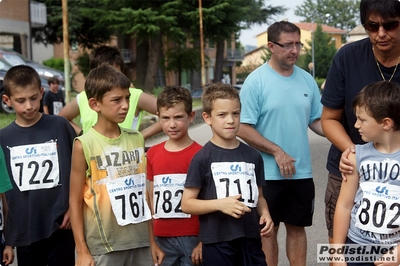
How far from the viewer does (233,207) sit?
12.0ft

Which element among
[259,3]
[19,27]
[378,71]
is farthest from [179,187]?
[259,3]

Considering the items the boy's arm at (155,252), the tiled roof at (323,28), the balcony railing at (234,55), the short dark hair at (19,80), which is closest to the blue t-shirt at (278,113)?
the boy's arm at (155,252)

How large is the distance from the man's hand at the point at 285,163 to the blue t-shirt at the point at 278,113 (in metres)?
0.08

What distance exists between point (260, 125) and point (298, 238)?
1.00 metres

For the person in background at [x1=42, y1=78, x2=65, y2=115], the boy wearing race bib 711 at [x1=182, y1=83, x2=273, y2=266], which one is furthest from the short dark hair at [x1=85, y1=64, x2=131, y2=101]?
the person in background at [x1=42, y1=78, x2=65, y2=115]

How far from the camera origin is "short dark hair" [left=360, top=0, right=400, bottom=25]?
3.78 m

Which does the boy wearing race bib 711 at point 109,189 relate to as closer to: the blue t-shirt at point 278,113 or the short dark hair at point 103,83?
the short dark hair at point 103,83

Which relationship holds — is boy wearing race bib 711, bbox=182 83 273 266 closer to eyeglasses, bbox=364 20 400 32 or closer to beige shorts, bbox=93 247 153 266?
beige shorts, bbox=93 247 153 266

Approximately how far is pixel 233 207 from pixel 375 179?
31.8 inches

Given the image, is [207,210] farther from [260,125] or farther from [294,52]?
[294,52]

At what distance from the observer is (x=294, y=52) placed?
511 centimetres

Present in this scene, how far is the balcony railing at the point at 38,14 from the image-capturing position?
1540 inches

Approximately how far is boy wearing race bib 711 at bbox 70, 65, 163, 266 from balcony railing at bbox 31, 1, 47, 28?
36780 millimetres

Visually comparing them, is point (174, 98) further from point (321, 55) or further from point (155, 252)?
point (321, 55)
